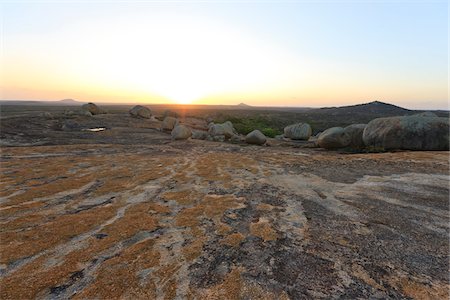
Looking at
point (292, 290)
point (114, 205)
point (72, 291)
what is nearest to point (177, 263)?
point (72, 291)

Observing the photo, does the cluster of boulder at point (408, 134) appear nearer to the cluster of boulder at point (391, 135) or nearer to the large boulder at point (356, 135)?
the cluster of boulder at point (391, 135)

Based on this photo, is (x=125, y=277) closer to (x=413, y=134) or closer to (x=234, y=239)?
(x=234, y=239)

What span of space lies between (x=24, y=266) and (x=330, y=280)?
402 cm

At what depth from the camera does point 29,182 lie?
786cm

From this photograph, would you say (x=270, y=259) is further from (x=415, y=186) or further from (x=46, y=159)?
(x=46, y=159)

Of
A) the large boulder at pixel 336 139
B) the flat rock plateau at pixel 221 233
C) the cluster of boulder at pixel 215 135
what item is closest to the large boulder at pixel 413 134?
the large boulder at pixel 336 139


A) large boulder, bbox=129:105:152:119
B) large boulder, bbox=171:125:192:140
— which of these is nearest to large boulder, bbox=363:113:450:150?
large boulder, bbox=171:125:192:140

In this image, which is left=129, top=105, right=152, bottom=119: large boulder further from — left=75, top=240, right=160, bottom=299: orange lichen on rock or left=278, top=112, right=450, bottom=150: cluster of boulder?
left=75, top=240, right=160, bottom=299: orange lichen on rock

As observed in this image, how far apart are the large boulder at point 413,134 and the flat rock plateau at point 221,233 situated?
5.07m

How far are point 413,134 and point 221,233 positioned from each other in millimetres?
13895

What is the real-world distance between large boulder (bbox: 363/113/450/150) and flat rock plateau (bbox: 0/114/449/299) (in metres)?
5.07

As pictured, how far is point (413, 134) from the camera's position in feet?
48.2

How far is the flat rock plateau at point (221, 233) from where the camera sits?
3574 millimetres

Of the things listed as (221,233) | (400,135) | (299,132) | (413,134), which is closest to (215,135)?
(299,132)
